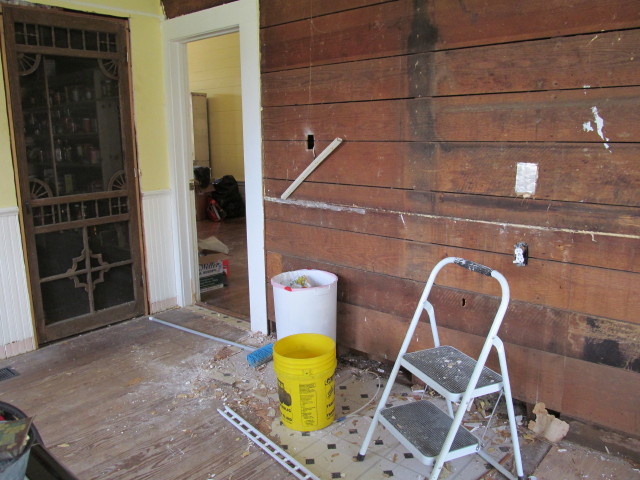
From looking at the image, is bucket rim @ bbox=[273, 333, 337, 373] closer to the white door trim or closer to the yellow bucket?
the yellow bucket

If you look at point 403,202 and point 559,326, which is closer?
point 559,326

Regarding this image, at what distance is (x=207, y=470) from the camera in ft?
6.75

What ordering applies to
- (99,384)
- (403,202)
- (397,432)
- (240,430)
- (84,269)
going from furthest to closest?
(84,269) < (99,384) < (403,202) < (240,430) < (397,432)

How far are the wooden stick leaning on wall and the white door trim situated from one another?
26 cm

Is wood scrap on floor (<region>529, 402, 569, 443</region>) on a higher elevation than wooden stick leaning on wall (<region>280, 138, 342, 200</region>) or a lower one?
lower

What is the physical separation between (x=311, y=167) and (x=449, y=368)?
1.40 meters

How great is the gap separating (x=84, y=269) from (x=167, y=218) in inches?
28.0

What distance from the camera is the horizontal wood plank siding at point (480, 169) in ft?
6.32

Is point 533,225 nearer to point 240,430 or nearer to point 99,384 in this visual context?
point 240,430

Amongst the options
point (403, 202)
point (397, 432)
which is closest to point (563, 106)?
point (403, 202)

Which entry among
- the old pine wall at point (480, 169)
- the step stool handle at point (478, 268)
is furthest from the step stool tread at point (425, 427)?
the step stool handle at point (478, 268)

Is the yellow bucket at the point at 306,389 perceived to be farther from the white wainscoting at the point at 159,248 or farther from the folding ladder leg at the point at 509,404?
the white wainscoting at the point at 159,248

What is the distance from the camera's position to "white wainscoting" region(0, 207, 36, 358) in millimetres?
3000

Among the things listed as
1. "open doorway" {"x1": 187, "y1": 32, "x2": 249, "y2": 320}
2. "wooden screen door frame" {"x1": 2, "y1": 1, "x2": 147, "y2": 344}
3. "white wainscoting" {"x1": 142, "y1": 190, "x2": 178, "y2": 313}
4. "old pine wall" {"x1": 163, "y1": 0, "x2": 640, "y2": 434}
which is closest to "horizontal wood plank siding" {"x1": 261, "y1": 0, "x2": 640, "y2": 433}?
"old pine wall" {"x1": 163, "y1": 0, "x2": 640, "y2": 434}
